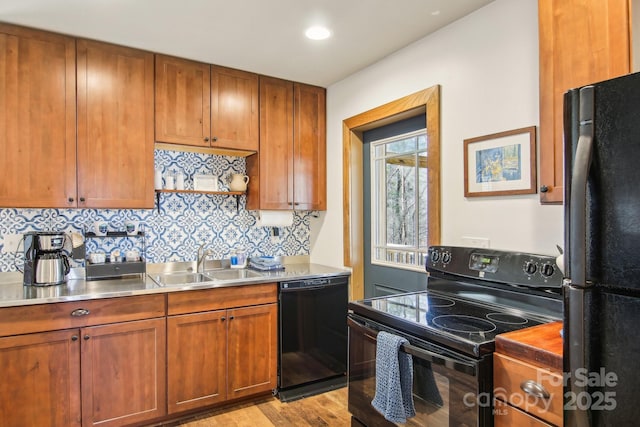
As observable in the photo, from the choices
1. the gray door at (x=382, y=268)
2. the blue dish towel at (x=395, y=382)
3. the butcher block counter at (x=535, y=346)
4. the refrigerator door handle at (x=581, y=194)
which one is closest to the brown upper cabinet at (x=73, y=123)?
the gray door at (x=382, y=268)

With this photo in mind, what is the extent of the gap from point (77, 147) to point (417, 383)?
2398mm

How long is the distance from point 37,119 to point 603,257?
285 centimetres

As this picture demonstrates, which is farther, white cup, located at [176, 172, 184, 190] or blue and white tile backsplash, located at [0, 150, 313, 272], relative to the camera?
white cup, located at [176, 172, 184, 190]

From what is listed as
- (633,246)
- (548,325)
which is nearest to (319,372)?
(548,325)

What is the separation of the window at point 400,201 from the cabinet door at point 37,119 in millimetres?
2117

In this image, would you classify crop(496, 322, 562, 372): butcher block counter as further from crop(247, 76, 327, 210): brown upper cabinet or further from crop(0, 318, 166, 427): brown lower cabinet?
crop(247, 76, 327, 210): brown upper cabinet

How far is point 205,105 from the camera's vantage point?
2.86 m

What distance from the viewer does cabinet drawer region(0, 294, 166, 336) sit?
2.01 meters

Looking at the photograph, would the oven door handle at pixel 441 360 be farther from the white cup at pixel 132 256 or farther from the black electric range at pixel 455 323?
the white cup at pixel 132 256

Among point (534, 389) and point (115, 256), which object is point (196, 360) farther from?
point (534, 389)

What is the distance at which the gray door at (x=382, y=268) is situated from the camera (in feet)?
8.68

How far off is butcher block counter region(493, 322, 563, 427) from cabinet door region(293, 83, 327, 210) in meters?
2.17

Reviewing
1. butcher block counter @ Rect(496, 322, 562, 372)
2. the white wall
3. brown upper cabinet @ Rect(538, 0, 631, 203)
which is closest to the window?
the white wall

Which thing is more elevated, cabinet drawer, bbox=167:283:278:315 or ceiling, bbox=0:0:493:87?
ceiling, bbox=0:0:493:87
